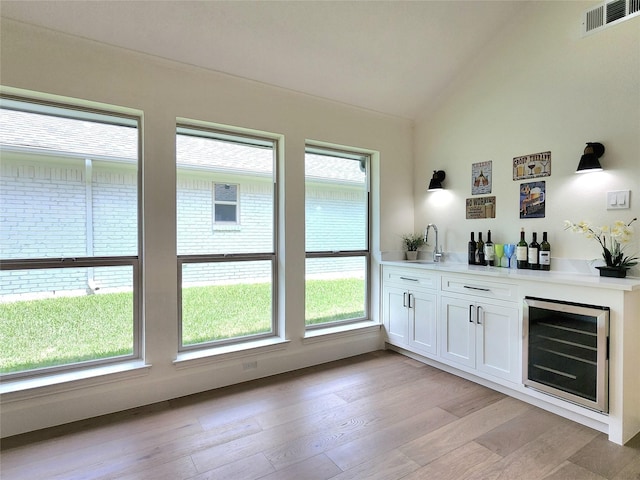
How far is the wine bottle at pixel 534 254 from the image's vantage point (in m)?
2.86

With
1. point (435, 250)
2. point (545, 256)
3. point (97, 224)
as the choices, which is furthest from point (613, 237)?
point (97, 224)

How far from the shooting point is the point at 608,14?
8.23 ft

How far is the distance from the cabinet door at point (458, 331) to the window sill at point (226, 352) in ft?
4.74

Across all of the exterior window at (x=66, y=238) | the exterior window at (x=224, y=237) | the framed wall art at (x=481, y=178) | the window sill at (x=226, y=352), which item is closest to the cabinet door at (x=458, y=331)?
the framed wall art at (x=481, y=178)

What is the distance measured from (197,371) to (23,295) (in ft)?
4.27

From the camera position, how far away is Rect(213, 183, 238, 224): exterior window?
2.91 metres

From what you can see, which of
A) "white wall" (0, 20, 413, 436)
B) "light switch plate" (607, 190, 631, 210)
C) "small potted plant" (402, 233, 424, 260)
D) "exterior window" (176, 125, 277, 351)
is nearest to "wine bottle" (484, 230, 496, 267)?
"small potted plant" (402, 233, 424, 260)

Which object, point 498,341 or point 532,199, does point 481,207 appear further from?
point 498,341

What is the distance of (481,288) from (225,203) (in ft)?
7.47

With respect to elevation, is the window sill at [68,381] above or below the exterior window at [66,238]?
below

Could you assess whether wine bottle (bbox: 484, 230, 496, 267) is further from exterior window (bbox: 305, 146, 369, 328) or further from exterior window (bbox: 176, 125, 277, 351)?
exterior window (bbox: 176, 125, 277, 351)

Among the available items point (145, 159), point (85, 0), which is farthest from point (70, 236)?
point (85, 0)

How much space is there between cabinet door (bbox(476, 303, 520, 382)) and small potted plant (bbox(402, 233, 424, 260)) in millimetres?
1178

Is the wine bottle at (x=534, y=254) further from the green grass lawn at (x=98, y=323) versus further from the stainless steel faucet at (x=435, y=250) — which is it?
the green grass lawn at (x=98, y=323)
